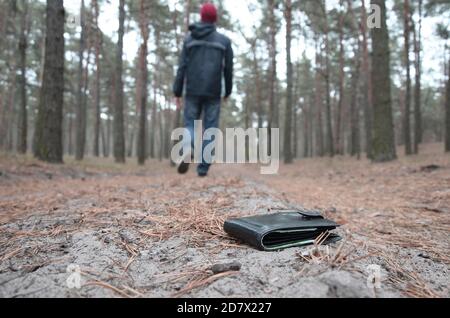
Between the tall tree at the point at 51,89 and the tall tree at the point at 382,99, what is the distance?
23.4ft

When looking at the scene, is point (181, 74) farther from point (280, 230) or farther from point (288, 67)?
point (288, 67)

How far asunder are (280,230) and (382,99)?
7134mm

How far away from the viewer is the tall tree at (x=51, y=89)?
681 cm

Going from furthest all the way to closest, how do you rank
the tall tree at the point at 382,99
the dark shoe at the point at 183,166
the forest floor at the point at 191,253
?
the tall tree at the point at 382,99, the dark shoe at the point at 183,166, the forest floor at the point at 191,253

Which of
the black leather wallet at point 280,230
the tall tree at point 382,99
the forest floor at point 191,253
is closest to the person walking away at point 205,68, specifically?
the forest floor at point 191,253

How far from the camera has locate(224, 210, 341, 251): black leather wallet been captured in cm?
134

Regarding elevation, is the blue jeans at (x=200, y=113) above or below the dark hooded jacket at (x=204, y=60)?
below

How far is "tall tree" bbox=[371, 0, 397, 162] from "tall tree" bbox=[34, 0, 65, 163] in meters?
7.13

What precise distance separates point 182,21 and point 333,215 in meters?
17.4

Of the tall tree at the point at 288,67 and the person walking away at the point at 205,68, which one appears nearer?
the person walking away at the point at 205,68

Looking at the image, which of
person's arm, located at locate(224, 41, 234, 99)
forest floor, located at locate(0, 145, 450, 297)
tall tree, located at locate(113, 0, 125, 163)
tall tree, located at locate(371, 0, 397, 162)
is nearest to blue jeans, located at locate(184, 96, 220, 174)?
person's arm, located at locate(224, 41, 234, 99)

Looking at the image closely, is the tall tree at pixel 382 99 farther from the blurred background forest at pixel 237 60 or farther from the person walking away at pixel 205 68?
the person walking away at pixel 205 68

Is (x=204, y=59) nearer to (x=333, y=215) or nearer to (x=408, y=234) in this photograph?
(x=333, y=215)
